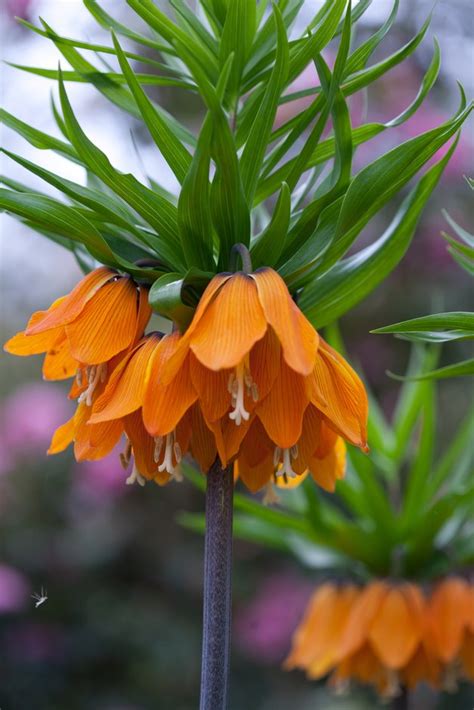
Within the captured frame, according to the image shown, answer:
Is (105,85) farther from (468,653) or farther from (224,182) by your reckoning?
(468,653)

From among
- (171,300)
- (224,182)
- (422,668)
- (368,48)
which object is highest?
(368,48)

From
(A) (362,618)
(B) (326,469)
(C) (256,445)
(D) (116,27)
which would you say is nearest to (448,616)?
(A) (362,618)

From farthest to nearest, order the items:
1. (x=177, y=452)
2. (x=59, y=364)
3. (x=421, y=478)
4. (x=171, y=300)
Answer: (x=421, y=478) → (x=59, y=364) → (x=177, y=452) → (x=171, y=300)

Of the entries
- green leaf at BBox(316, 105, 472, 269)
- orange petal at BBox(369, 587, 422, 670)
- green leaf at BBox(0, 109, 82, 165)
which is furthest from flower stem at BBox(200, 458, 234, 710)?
orange petal at BBox(369, 587, 422, 670)

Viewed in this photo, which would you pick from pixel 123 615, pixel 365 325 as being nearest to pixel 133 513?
pixel 123 615

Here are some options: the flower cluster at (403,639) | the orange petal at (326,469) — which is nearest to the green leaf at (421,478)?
the flower cluster at (403,639)

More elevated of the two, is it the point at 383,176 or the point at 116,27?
the point at 116,27
